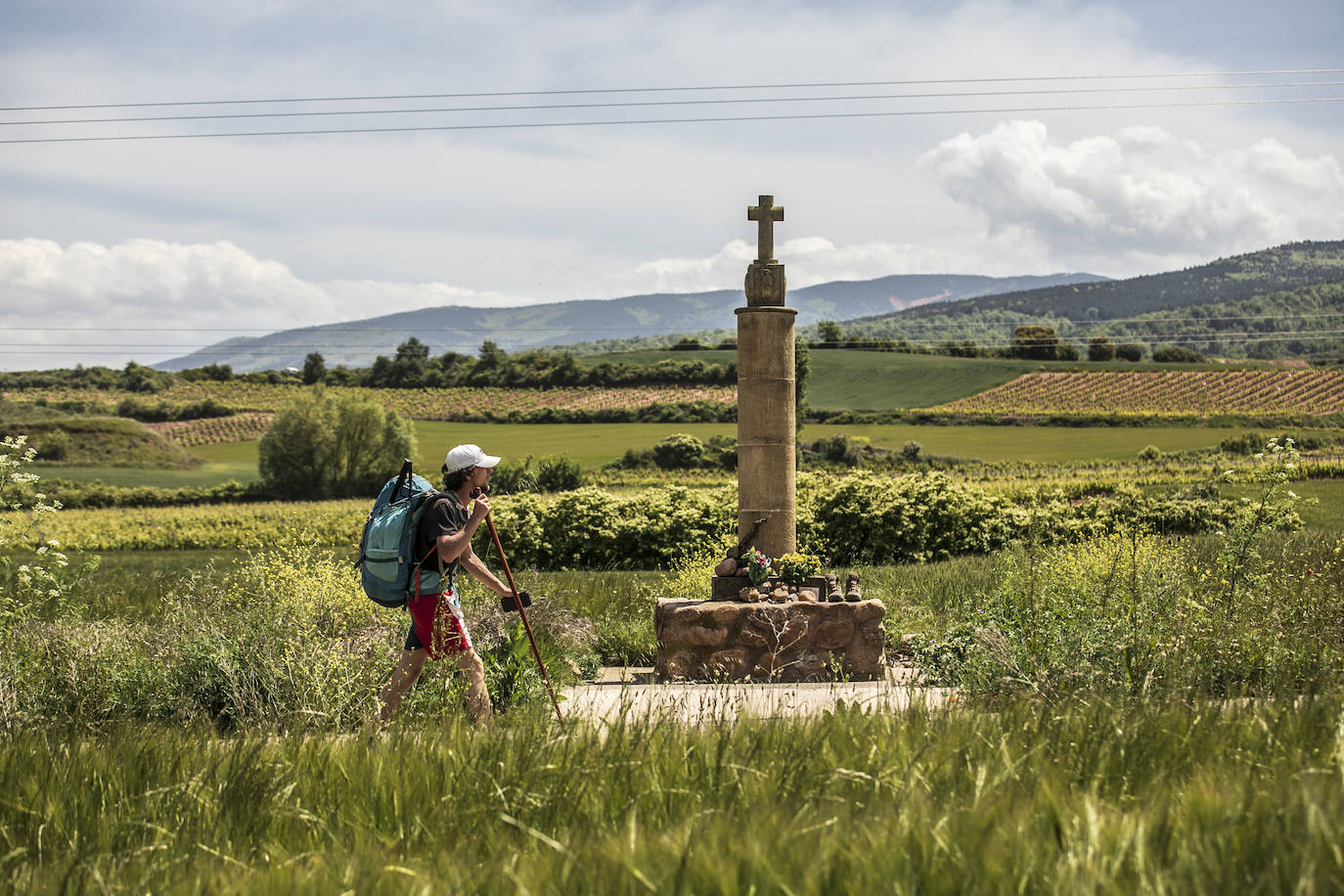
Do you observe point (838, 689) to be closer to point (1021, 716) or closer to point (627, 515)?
point (1021, 716)

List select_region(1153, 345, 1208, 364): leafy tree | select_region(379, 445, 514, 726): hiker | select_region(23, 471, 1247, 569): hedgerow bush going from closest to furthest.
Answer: select_region(379, 445, 514, 726): hiker, select_region(23, 471, 1247, 569): hedgerow bush, select_region(1153, 345, 1208, 364): leafy tree

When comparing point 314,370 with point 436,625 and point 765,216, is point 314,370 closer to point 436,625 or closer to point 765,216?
point 765,216

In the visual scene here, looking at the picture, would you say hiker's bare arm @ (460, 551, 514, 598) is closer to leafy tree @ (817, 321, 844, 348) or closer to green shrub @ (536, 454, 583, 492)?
green shrub @ (536, 454, 583, 492)

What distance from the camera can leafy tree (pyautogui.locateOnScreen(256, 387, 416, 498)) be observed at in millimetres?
52750

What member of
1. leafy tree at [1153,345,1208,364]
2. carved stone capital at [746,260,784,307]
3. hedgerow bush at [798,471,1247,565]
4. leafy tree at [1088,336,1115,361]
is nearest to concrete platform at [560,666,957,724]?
carved stone capital at [746,260,784,307]

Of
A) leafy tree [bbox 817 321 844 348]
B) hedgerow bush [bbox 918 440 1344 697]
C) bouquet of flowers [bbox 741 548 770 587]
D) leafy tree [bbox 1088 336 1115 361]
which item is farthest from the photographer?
leafy tree [bbox 817 321 844 348]

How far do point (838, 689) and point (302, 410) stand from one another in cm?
4953

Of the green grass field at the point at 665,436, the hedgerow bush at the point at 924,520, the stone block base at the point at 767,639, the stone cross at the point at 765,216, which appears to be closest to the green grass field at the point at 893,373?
the green grass field at the point at 665,436

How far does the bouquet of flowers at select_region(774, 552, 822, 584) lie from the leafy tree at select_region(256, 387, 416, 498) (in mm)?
45172

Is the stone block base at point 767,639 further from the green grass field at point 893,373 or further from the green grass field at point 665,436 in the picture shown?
the green grass field at point 893,373

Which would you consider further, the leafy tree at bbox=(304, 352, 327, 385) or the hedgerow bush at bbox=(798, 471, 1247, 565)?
the leafy tree at bbox=(304, 352, 327, 385)

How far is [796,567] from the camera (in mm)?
9500

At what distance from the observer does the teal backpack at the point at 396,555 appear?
6.12 metres

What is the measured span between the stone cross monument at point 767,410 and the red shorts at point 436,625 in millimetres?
4217
